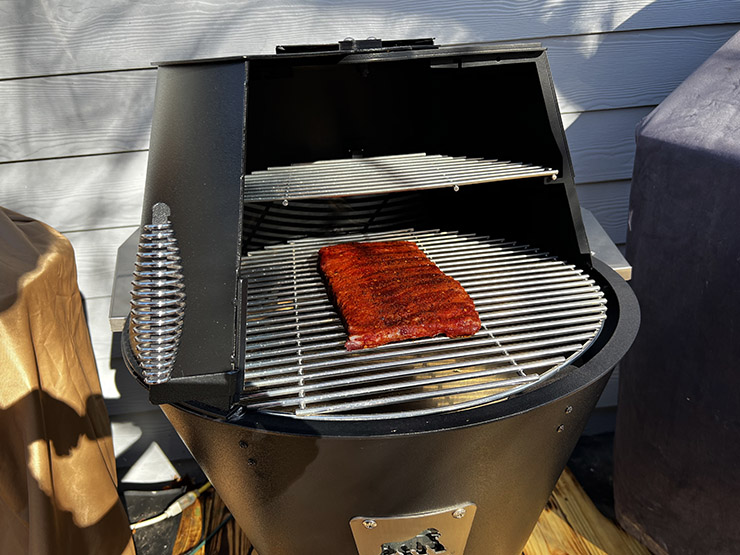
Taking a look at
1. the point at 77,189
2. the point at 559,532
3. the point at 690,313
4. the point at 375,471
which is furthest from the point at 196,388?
the point at 559,532

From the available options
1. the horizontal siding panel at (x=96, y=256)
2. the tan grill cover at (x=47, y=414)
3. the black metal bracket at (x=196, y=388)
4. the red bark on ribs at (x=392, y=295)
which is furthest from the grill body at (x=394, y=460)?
the horizontal siding panel at (x=96, y=256)

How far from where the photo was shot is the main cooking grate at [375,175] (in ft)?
4.90

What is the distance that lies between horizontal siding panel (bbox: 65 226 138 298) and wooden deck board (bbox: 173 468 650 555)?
3.26ft

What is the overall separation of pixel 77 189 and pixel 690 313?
2144 mm

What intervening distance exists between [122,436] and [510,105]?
6.95 ft

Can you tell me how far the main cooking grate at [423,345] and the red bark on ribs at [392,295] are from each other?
0.04 metres

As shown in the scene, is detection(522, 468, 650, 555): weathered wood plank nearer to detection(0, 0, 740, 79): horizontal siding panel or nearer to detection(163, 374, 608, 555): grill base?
detection(163, 374, 608, 555): grill base

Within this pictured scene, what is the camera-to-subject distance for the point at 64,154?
7.00 ft

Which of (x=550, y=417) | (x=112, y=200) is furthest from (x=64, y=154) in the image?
(x=550, y=417)

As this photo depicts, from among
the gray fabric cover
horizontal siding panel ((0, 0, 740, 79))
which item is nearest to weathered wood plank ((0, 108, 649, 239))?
horizontal siding panel ((0, 0, 740, 79))

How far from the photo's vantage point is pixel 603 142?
7.67 feet

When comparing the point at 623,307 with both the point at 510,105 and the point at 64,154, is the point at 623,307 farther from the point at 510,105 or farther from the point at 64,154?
the point at 64,154

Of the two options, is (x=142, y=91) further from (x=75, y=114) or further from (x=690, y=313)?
(x=690, y=313)

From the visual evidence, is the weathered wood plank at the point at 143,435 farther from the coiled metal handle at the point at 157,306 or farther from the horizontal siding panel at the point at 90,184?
the coiled metal handle at the point at 157,306
